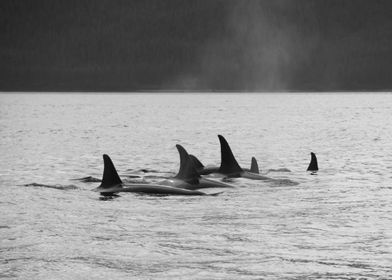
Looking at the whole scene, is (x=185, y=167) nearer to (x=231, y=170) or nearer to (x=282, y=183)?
(x=231, y=170)

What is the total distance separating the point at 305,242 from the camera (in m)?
14.5

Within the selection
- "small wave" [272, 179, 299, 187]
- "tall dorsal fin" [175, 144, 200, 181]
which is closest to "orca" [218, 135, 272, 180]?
"small wave" [272, 179, 299, 187]

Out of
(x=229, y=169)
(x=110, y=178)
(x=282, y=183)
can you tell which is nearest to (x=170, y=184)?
(x=110, y=178)

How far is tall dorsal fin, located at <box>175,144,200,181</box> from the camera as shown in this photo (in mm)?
21500

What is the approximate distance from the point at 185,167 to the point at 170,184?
58 centimetres

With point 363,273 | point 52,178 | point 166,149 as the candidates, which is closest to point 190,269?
point 363,273

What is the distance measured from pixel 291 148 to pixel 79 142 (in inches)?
523

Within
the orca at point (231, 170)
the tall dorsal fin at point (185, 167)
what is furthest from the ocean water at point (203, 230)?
the tall dorsal fin at point (185, 167)

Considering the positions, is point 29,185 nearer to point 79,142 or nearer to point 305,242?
point 305,242

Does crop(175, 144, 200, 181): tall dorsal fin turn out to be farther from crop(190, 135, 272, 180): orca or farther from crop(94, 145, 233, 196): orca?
crop(190, 135, 272, 180): orca

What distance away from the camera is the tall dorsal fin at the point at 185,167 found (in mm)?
21500

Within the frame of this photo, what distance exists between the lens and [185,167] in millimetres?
21953

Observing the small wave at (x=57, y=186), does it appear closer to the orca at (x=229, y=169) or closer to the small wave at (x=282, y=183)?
the orca at (x=229, y=169)

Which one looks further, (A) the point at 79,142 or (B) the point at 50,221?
(A) the point at 79,142
